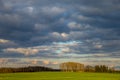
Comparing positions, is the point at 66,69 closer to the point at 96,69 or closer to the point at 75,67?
the point at 75,67

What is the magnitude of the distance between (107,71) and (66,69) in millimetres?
21111

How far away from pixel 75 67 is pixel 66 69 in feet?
14.3

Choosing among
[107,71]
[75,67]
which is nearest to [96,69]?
[107,71]

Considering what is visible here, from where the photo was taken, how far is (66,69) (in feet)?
417

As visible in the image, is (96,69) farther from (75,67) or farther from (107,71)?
(75,67)

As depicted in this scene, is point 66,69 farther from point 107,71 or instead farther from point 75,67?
point 107,71

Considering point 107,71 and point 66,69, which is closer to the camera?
point 107,71

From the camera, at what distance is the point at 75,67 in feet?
417

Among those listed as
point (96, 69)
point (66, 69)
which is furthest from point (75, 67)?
point (96, 69)

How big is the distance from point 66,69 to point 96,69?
1684 centimetres

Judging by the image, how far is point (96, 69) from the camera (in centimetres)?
11600

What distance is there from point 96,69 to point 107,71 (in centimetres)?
475

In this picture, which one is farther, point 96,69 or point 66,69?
point 66,69
